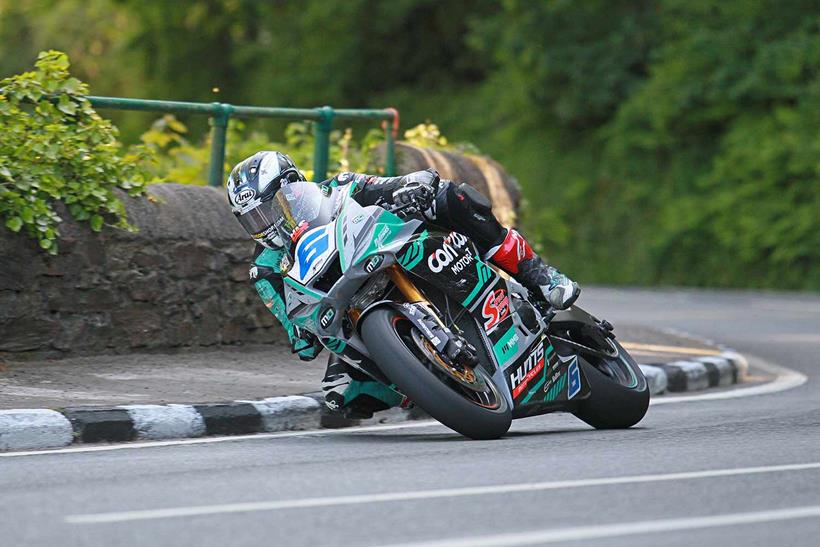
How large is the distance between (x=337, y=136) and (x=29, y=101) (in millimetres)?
3438

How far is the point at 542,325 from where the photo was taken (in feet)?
27.7

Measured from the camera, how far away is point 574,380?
862 cm

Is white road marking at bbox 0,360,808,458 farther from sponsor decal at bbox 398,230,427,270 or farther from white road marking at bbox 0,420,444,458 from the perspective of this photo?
sponsor decal at bbox 398,230,427,270

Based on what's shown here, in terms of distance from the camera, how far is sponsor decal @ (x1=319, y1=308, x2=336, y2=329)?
7859 mm

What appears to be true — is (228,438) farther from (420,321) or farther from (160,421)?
(420,321)

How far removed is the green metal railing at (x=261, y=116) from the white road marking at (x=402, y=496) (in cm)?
523

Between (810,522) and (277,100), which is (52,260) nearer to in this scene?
(810,522)

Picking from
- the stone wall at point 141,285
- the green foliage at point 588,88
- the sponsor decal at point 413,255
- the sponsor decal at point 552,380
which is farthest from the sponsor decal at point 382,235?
the green foliage at point 588,88

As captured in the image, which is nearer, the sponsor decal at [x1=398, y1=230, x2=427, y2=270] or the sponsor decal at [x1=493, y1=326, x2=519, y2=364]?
the sponsor decal at [x1=398, y1=230, x2=427, y2=270]

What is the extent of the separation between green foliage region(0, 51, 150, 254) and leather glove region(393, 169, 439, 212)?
2837 millimetres

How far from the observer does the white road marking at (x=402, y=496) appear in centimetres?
576

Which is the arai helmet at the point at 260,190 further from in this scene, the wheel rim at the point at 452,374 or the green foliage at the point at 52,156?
the green foliage at the point at 52,156

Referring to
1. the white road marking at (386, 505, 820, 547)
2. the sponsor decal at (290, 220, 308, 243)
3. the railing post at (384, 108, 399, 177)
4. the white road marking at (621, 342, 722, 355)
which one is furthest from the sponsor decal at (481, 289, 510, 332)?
the white road marking at (621, 342, 722, 355)

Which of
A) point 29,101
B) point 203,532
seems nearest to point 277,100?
point 29,101
